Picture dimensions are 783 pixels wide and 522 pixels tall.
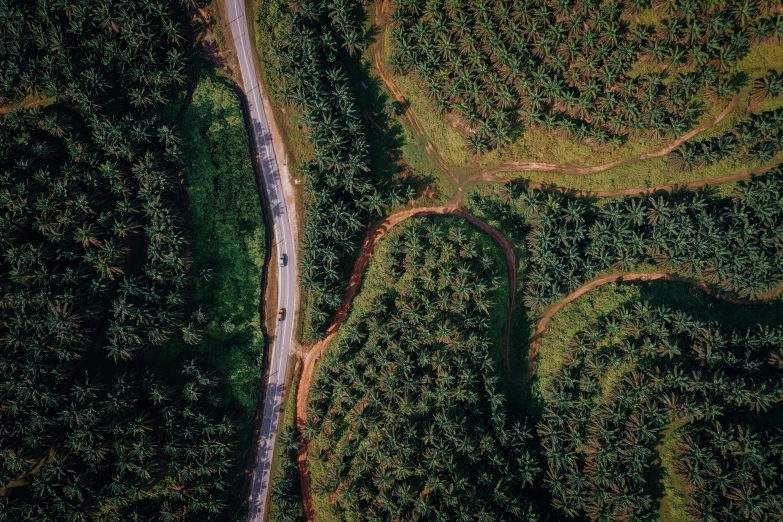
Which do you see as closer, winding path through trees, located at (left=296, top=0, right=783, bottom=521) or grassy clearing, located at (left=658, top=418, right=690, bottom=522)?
grassy clearing, located at (left=658, top=418, right=690, bottom=522)

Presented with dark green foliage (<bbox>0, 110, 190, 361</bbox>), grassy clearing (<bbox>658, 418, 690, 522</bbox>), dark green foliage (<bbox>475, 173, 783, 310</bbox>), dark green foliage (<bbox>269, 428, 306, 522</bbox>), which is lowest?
dark green foliage (<bbox>269, 428, 306, 522</bbox>)

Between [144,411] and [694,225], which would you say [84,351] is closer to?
[144,411]

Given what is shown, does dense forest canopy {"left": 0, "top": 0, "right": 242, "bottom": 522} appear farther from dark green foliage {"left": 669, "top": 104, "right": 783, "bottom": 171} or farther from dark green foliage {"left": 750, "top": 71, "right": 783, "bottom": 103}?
dark green foliage {"left": 750, "top": 71, "right": 783, "bottom": 103}

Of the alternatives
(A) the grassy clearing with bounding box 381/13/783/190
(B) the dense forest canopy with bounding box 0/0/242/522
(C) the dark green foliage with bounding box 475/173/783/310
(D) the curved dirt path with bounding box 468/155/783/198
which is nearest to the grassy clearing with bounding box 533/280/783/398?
(C) the dark green foliage with bounding box 475/173/783/310

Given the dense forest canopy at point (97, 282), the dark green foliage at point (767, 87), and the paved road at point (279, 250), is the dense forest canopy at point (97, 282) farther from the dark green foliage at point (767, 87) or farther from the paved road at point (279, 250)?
the dark green foliage at point (767, 87)

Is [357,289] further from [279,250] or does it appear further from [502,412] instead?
[502,412]

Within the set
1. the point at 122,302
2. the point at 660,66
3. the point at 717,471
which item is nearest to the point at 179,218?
the point at 122,302

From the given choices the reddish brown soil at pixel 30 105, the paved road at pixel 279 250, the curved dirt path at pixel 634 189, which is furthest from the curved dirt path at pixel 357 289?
the reddish brown soil at pixel 30 105
